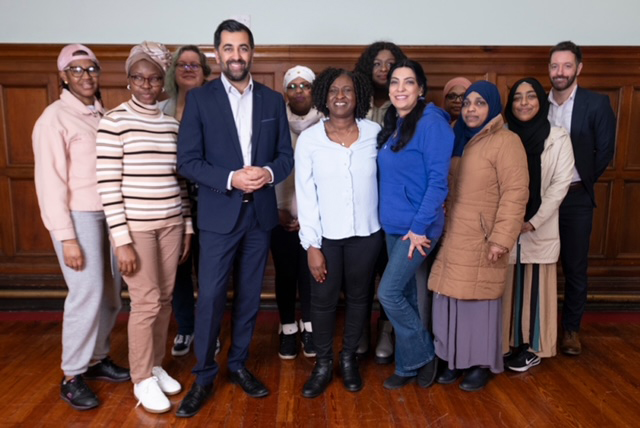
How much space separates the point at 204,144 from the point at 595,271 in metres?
3.11

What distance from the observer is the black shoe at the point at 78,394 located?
2430 mm

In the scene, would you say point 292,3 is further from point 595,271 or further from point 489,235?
point 595,271

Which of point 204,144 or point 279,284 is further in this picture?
point 279,284

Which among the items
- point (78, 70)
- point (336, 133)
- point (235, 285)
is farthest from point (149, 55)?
point (235, 285)

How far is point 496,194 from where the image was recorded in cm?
239

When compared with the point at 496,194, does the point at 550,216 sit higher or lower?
lower

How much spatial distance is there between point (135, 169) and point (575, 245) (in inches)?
95.2

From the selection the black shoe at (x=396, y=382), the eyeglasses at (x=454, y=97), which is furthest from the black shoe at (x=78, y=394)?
the eyeglasses at (x=454, y=97)

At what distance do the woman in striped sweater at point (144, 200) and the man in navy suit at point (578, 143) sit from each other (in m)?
2.11

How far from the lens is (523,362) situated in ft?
9.30

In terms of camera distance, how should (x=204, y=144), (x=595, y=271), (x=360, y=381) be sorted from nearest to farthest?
(x=204, y=144)
(x=360, y=381)
(x=595, y=271)

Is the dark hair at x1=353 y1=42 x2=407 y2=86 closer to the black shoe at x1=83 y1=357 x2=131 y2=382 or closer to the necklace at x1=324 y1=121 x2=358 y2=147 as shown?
the necklace at x1=324 y1=121 x2=358 y2=147

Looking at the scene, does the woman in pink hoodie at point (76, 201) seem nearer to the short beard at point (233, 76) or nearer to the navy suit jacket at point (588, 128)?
the short beard at point (233, 76)

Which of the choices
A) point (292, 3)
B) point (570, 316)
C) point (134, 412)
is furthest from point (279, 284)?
point (292, 3)
